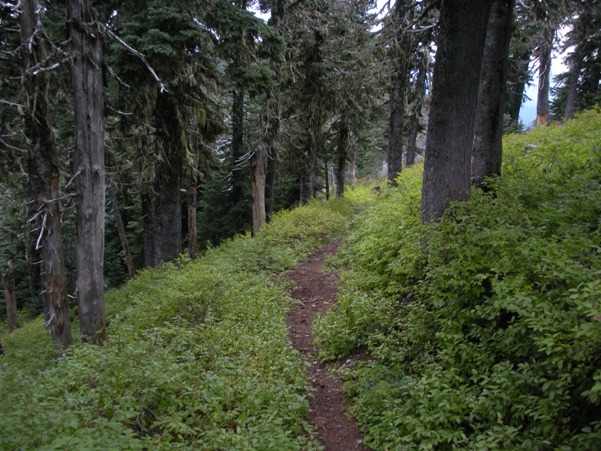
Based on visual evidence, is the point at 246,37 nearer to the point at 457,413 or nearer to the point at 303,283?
the point at 303,283

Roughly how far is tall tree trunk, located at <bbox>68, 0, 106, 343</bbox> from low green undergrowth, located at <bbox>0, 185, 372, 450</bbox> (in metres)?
0.87

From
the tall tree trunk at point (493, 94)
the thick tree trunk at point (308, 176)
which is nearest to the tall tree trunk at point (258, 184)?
the thick tree trunk at point (308, 176)

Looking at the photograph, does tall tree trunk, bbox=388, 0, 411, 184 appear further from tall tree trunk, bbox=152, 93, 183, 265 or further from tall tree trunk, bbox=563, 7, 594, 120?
tall tree trunk, bbox=563, 7, 594, 120

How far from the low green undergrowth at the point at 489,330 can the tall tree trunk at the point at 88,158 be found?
4.13 meters

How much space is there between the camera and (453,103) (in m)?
6.02

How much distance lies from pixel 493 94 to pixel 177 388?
776 centimetres

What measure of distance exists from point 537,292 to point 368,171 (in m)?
41.0

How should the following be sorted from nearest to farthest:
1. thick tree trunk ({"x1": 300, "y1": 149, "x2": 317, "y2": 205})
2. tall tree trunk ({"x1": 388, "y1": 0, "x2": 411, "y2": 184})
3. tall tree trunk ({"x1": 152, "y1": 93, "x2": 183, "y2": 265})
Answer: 1. tall tree trunk ({"x1": 152, "y1": 93, "x2": 183, "y2": 265})
2. tall tree trunk ({"x1": 388, "y1": 0, "x2": 411, "y2": 184})
3. thick tree trunk ({"x1": 300, "y1": 149, "x2": 317, "y2": 205})

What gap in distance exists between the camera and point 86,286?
6.70m

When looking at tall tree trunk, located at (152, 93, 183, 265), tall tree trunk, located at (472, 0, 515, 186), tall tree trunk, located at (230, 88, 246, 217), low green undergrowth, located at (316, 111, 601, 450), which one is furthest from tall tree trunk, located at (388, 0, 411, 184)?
low green undergrowth, located at (316, 111, 601, 450)

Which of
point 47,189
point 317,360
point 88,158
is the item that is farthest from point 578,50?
point 47,189

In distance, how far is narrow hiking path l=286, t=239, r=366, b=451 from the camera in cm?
409

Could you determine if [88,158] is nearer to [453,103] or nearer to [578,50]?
[453,103]

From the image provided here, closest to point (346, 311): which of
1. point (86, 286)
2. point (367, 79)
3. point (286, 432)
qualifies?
point (286, 432)
